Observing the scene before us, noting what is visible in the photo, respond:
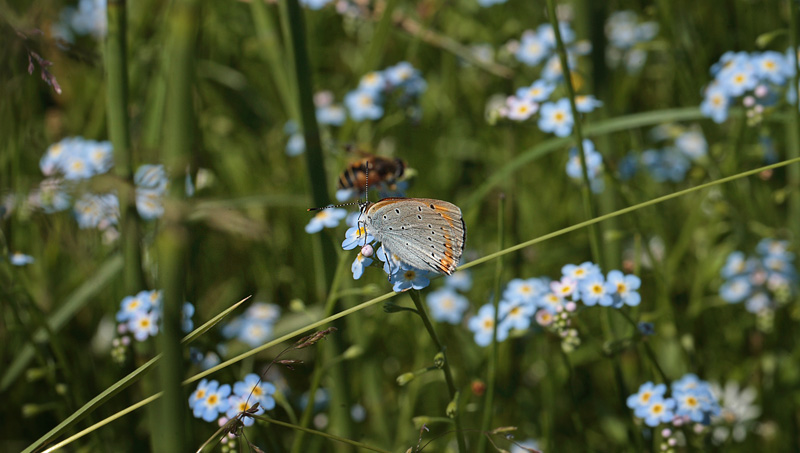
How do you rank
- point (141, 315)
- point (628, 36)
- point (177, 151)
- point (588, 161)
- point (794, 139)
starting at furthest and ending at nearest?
1. point (628, 36)
2. point (588, 161)
3. point (794, 139)
4. point (141, 315)
5. point (177, 151)

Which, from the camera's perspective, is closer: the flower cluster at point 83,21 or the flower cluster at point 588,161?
the flower cluster at point 588,161

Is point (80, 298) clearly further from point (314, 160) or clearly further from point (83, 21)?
point (83, 21)

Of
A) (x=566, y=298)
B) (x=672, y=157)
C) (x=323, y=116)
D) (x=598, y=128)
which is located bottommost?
(x=566, y=298)

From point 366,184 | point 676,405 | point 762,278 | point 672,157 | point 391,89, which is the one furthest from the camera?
point 672,157

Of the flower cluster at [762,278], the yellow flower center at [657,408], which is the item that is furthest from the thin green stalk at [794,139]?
the yellow flower center at [657,408]

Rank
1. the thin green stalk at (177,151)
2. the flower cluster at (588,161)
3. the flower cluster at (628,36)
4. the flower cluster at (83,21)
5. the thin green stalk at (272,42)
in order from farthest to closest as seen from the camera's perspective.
Answer: 1. the flower cluster at (83,21)
2. the flower cluster at (628,36)
3. the thin green stalk at (272,42)
4. the flower cluster at (588,161)
5. the thin green stalk at (177,151)

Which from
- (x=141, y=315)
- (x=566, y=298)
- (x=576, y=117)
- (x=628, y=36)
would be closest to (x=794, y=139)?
(x=576, y=117)

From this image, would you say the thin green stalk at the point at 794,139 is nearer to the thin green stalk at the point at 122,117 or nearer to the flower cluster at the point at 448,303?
the flower cluster at the point at 448,303
